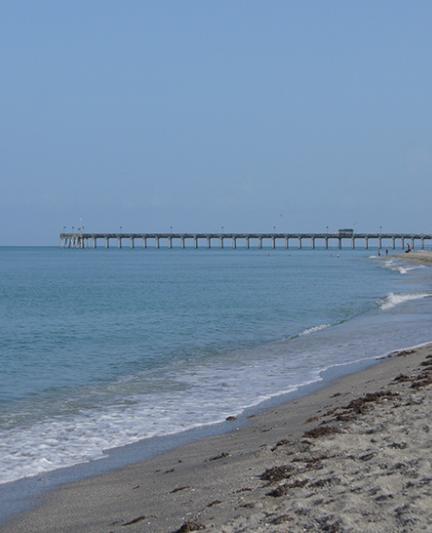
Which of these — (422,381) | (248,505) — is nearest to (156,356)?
(422,381)

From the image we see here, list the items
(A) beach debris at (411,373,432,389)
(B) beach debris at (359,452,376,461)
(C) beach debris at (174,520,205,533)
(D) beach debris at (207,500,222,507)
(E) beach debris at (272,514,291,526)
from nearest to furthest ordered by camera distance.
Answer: (E) beach debris at (272,514,291,526) < (C) beach debris at (174,520,205,533) < (D) beach debris at (207,500,222,507) < (B) beach debris at (359,452,376,461) < (A) beach debris at (411,373,432,389)

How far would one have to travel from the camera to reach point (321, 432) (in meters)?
10.6

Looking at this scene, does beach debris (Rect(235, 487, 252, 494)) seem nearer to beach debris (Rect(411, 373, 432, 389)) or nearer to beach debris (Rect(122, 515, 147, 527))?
beach debris (Rect(122, 515, 147, 527))

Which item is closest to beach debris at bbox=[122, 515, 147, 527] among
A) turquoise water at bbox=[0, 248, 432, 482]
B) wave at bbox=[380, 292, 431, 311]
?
turquoise water at bbox=[0, 248, 432, 482]

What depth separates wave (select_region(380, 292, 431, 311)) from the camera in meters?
37.8

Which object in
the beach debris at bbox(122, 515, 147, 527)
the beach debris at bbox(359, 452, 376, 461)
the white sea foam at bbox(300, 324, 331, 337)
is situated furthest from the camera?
the white sea foam at bbox(300, 324, 331, 337)

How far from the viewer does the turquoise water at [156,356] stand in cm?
1302

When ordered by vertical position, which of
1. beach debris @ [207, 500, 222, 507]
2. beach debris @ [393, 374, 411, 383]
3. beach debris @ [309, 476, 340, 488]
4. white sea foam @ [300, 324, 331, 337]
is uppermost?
beach debris @ [309, 476, 340, 488]

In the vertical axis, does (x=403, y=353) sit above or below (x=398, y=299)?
above

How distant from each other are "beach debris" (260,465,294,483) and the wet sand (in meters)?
0.01

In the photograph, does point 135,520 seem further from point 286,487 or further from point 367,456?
point 367,456

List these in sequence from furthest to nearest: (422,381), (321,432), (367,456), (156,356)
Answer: (156,356), (422,381), (321,432), (367,456)

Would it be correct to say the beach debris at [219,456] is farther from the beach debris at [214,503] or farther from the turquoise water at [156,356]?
the beach debris at [214,503]

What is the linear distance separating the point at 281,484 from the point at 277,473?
48cm
